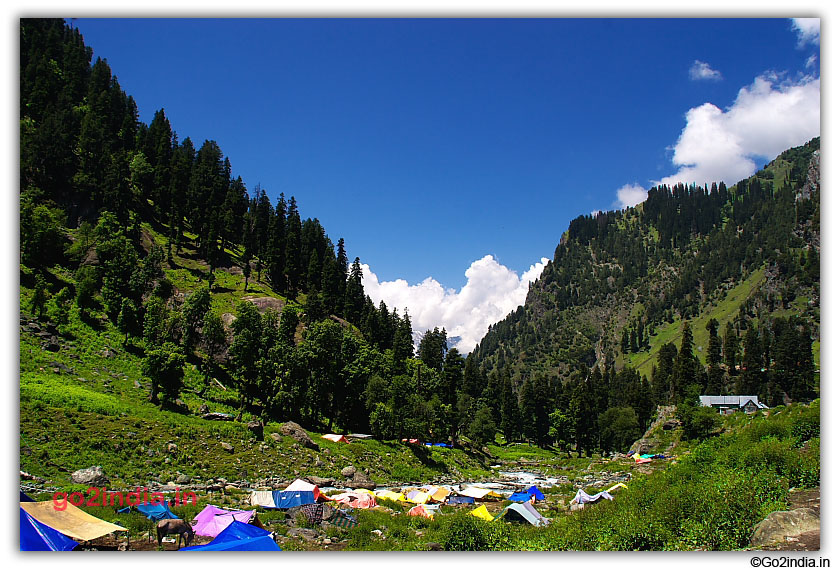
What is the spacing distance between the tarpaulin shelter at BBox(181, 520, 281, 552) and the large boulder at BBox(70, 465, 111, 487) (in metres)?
11.0

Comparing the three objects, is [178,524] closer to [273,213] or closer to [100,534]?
[100,534]

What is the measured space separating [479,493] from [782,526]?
22749 mm

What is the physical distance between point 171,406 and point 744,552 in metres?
37.5

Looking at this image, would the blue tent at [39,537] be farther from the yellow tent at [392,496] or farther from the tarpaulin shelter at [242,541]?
the yellow tent at [392,496]

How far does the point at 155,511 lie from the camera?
16375mm

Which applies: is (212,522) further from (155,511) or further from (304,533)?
(304,533)

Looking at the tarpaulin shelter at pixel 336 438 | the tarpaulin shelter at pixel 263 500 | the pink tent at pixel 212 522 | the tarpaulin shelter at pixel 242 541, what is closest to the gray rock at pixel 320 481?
the tarpaulin shelter at pixel 263 500

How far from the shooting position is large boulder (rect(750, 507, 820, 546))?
11680mm

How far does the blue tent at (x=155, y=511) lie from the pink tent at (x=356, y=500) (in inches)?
418

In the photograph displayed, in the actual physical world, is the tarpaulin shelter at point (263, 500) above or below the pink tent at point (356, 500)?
above

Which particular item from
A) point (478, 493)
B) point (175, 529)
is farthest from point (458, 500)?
point (175, 529)

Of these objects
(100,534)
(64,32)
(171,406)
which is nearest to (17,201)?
(100,534)

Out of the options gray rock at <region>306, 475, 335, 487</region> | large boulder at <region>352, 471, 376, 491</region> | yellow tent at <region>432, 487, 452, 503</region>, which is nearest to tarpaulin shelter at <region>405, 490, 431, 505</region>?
yellow tent at <region>432, 487, 452, 503</region>

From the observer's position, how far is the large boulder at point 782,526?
11680 millimetres
